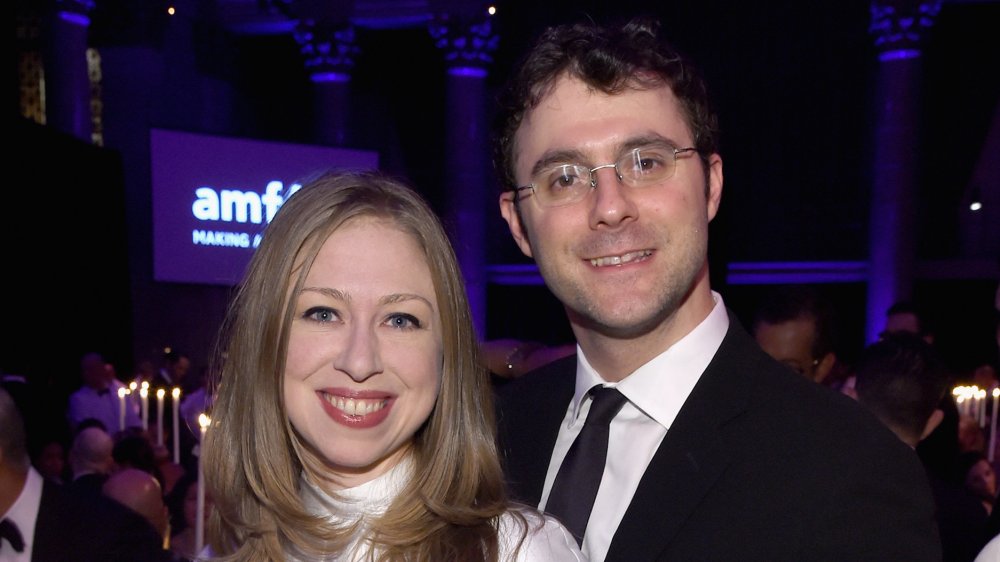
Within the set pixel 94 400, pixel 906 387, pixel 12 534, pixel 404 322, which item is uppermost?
pixel 404 322

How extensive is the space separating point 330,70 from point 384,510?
44.2 ft

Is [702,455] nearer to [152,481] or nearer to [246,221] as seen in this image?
[152,481]

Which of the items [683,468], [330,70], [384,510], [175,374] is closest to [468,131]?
[330,70]

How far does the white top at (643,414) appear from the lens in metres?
1.89

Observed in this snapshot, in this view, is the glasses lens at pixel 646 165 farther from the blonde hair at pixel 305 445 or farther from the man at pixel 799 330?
the man at pixel 799 330

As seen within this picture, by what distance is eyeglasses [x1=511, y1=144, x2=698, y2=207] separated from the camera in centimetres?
193

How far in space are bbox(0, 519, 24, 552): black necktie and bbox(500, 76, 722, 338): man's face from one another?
6.00 ft

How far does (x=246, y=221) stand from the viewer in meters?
11.0

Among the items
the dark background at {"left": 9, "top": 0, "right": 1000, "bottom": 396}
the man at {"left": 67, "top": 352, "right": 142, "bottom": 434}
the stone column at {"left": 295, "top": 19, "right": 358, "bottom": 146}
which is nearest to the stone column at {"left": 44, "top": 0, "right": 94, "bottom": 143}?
the dark background at {"left": 9, "top": 0, "right": 1000, "bottom": 396}

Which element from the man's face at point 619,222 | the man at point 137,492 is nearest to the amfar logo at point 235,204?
the man at point 137,492

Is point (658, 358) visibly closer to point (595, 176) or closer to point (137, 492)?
point (595, 176)

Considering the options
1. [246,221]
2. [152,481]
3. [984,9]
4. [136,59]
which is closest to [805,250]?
[984,9]

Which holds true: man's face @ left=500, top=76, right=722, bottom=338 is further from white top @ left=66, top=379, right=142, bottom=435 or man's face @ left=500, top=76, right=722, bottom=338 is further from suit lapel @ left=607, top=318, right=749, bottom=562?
white top @ left=66, top=379, right=142, bottom=435

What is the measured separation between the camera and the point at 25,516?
9.48 feet
